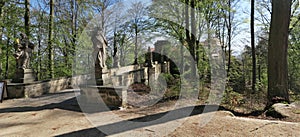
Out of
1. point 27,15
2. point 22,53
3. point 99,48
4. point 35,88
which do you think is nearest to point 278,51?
point 99,48

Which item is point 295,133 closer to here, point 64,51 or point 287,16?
point 287,16

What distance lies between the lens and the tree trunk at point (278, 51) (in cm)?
501

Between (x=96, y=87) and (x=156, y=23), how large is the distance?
7.97m

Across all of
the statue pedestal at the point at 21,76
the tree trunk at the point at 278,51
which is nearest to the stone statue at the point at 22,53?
the statue pedestal at the point at 21,76

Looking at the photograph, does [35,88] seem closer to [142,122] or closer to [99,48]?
[99,48]

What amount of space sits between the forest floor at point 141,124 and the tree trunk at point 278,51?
1.71m

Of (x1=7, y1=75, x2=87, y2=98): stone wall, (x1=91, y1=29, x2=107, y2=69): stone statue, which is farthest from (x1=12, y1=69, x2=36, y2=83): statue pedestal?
(x1=91, y1=29, x2=107, y2=69): stone statue

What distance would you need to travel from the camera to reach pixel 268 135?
2848 millimetres

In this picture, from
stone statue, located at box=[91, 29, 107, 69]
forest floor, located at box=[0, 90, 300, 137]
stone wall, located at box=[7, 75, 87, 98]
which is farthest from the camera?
stone wall, located at box=[7, 75, 87, 98]

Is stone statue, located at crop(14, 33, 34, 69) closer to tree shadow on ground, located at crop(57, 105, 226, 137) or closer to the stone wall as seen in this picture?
the stone wall

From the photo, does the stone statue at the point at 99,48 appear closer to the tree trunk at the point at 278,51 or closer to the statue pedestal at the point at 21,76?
the statue pedestal at the point at 21,76

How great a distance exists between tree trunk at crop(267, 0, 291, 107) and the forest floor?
5.60 ft

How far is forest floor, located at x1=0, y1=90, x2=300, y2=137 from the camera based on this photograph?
3.05 meters

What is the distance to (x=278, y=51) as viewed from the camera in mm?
5105
